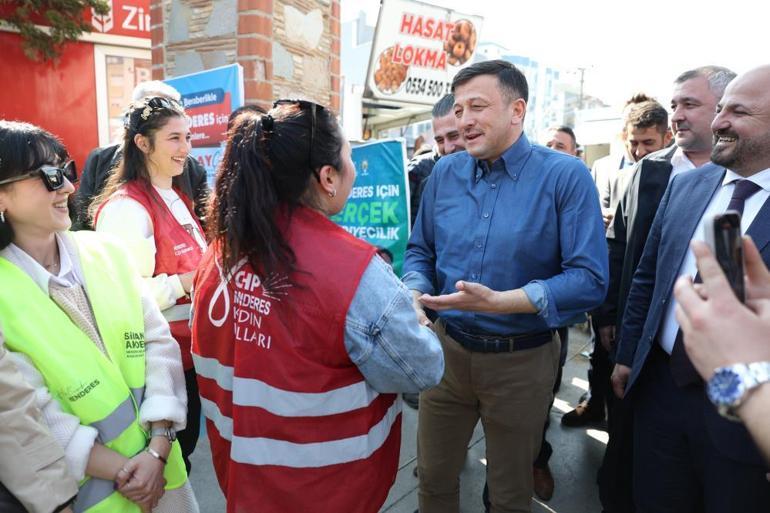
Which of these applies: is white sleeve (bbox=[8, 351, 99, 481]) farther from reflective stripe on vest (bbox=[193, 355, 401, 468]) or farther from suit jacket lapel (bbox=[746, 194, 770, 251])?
suit jacket lapel (bbox=[746, 194, 770, 251])

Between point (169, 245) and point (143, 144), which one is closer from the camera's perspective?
point (169, 245)

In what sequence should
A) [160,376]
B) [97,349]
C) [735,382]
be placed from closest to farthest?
1. [735,382]
2. [97,349]
3. [160,376]

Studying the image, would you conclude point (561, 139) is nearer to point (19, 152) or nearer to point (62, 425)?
point (19, 152)

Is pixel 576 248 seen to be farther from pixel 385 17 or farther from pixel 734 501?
pixel 385 17

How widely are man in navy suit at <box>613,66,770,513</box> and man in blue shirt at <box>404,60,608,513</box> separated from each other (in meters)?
0.29

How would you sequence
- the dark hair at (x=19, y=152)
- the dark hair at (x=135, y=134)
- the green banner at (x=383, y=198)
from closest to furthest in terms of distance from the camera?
1. the dark hair at (x=19, y=152)
2. the dark hair at (x=135, y=134)
3. the green banner at (x=383, y=198)

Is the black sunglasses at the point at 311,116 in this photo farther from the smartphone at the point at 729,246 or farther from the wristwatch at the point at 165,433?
the wristwatch at the point at 165,433

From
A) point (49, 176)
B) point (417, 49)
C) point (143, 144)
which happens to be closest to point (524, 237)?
point (49, 176)

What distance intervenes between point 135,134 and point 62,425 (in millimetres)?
1497

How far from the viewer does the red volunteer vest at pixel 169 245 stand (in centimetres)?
220

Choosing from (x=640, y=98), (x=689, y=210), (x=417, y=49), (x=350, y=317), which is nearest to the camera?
(x=350, y=317)

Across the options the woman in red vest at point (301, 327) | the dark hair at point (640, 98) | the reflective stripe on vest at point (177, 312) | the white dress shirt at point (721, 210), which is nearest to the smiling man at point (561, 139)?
the dark hair at point (640, 98)

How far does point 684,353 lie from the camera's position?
1.77 metres

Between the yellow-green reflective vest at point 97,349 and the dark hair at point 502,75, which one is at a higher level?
the dark hair at point 502,75
